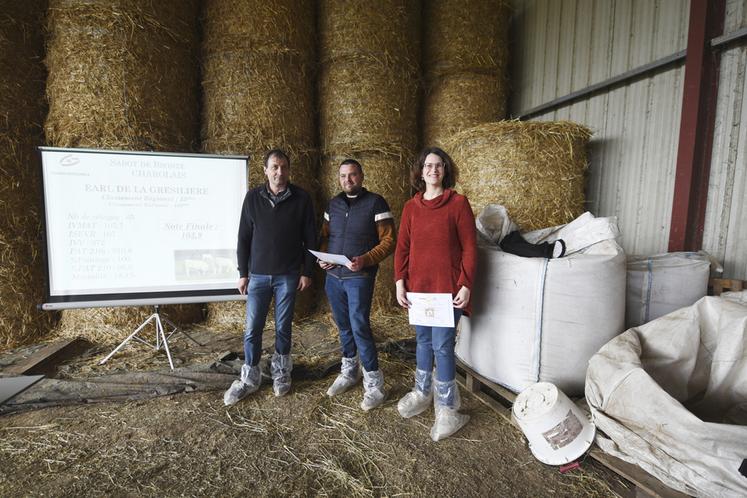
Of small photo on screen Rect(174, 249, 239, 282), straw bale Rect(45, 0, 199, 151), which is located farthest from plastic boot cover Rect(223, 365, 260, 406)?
straw bale Rect(45, 0, 199, 151)

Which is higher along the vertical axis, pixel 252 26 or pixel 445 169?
pixel 252 26

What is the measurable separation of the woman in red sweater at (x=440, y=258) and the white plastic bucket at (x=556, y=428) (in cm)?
42

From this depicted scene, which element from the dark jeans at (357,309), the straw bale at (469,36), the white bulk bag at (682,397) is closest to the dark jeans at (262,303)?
the dark jeans at (357,309)

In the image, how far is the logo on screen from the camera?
8.09 feet

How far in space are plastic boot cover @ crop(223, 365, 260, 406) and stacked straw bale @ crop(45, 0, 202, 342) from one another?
1487 mm

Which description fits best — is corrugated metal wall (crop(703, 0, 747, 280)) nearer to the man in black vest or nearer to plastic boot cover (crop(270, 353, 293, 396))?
the man in black vest

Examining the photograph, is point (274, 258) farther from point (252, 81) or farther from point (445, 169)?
point (252, 81)

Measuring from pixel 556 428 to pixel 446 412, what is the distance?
1.81 feet

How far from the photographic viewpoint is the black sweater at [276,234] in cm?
225

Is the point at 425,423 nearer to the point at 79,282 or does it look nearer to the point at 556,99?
the point at 79,282

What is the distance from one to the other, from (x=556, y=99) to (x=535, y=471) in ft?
11.0

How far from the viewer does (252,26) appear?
3.26 m

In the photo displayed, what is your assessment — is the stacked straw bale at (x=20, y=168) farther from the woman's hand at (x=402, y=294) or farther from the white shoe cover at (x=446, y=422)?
the white shoe cover at (x=446, y=422)

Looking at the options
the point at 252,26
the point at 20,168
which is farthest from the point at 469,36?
the point at 20,168
